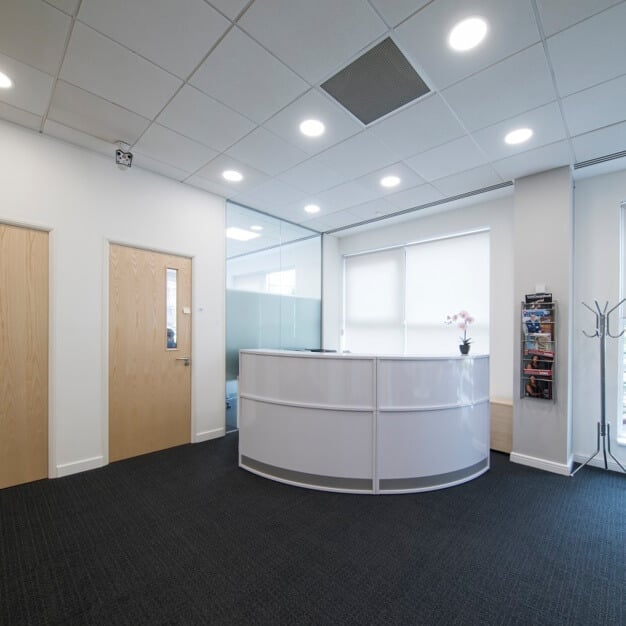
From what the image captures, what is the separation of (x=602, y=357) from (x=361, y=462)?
8.42 feet

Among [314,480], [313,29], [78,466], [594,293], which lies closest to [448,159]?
[313,29]

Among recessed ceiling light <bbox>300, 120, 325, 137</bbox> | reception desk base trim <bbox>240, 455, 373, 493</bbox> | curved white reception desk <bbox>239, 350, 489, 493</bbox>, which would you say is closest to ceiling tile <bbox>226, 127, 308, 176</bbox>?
recessed ceiling light <bbox>300, 120, 325, 137</bbox>

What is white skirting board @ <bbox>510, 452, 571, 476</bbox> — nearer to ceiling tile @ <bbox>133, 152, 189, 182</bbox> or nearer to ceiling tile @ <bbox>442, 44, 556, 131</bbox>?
ceiling tile @ <bbox>442, 44, 556, 131</bbox>

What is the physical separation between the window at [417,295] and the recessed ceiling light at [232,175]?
9.13 ft

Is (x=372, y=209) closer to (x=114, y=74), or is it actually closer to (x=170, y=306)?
(x=170, y=306)

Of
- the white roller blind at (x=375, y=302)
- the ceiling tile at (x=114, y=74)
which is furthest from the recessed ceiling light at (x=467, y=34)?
the white roller blind at (x=375, y=302)

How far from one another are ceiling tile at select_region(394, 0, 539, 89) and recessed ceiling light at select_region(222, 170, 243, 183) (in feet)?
7.09

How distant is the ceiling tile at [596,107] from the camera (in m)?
2.33

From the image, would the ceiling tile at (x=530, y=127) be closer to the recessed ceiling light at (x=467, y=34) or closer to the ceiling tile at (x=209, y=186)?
the recessed ceiling light at (x=467, y=34)

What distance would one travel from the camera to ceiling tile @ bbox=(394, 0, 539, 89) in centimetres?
179

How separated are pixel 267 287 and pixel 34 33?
3.39 metres

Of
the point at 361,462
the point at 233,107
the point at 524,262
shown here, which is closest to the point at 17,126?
the point at 233,107

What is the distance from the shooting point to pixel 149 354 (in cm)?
371

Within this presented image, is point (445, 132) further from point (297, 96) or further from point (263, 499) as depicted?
point (263, 499)
